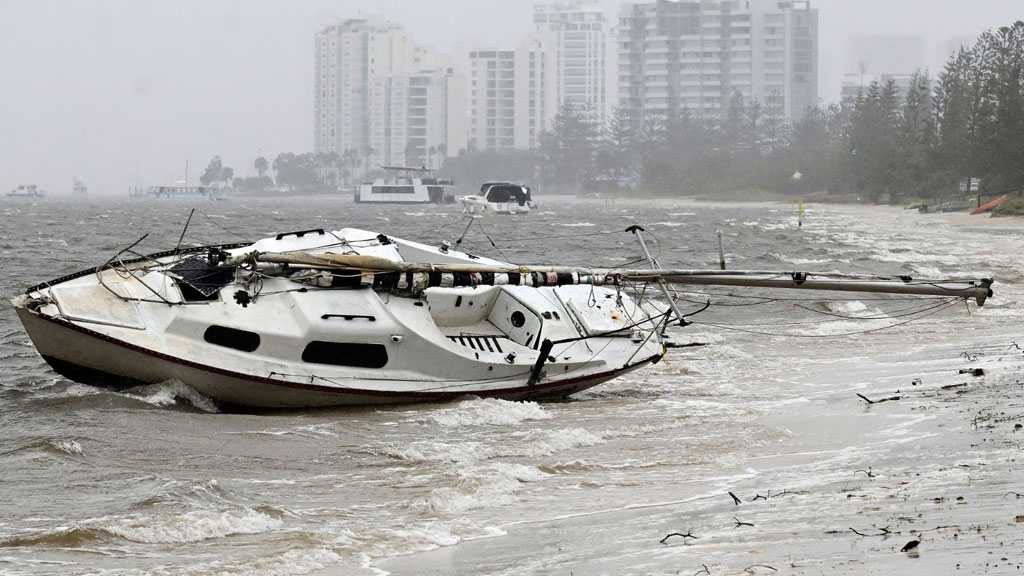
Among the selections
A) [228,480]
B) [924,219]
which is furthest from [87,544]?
[924,219]

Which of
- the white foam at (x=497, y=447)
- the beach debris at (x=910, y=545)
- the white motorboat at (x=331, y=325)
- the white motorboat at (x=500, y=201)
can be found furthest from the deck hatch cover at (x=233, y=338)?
the white motorboat at (x=500, y=201)

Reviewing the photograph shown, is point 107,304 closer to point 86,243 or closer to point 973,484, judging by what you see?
point 973,484

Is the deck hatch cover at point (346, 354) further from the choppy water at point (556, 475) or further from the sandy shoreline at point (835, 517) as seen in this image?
the sandy shoreline at point (835, 517)

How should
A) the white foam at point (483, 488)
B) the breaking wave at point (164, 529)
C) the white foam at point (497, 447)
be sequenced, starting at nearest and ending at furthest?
1. the breaking wave at point (164, 529)
2. the white foam at point (483, 488)
3. the white foam at point (497, 447)

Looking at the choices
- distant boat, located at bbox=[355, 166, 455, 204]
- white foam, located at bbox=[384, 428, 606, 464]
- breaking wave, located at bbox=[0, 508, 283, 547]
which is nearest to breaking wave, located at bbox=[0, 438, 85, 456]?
white foam, located at bbox=[384, 428, 606, 464]

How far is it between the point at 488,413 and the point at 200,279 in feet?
15.1

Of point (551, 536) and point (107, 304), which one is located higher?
point (107, 304)

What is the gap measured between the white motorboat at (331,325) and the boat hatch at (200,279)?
0.09 feet

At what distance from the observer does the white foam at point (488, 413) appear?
786 inches

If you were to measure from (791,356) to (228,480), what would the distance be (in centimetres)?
1476

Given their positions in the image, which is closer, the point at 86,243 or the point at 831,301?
the point at 831,301

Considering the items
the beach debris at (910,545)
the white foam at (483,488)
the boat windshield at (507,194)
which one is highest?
the boat windshield at (507,194)

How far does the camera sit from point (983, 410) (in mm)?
18219

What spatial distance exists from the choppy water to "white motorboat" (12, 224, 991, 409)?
509mm
